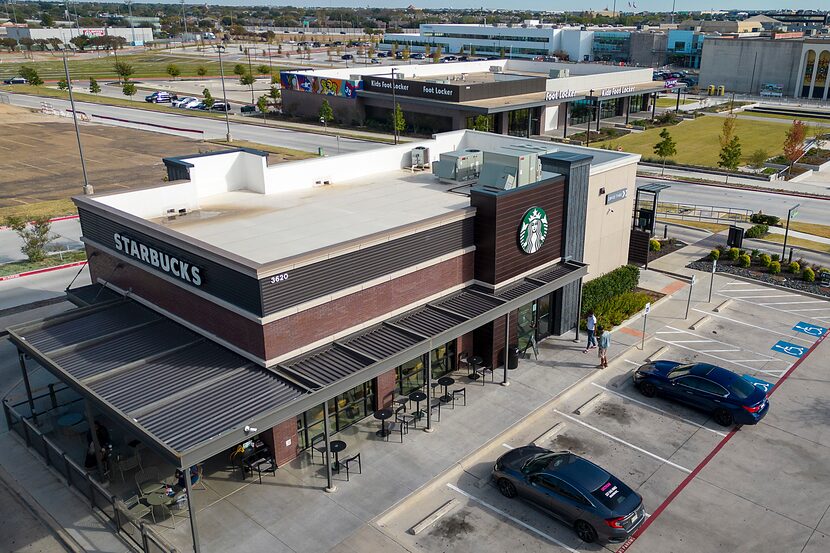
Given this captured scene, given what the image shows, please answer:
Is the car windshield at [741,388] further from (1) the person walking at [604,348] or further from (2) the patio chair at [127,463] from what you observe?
(2) the patio chair at [127,463]

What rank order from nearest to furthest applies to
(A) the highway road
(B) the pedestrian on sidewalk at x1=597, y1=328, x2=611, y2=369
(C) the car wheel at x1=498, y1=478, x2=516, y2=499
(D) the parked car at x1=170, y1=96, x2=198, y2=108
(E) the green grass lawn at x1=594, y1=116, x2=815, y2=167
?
(C) the car wheel at x1=498, y1=478, x2=516, y2=499 < (B) the pedestrian on sidewalk at x1=597, y1=328, x2=611, y2=369 < (E) the green grass lawn at x1=594, y1=116, x2=815, y2=167 < (A) the highway road < (D) the parked car at x1=170, y1=96, x2=198, y2=108

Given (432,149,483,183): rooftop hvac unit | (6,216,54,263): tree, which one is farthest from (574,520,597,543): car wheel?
(6,216,54,263): tree

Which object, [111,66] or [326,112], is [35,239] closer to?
[326,112]

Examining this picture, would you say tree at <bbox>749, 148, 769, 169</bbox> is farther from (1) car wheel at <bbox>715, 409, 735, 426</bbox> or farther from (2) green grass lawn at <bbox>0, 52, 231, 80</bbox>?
(2) green grass lawn at <bbox>0, 52, 231, 80</bbox>

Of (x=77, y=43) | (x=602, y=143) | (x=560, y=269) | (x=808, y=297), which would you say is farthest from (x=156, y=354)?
(x=77, y=43)

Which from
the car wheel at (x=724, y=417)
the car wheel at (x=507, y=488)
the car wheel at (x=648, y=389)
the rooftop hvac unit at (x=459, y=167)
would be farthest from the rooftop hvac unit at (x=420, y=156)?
the car wheel at (x=507, y=488)

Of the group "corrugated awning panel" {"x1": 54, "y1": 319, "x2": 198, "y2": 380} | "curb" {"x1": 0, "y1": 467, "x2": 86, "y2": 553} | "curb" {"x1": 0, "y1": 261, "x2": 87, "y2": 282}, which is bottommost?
"curb" {"x1": 0, "y1": 467, "x2": 86, "y2": 553}
